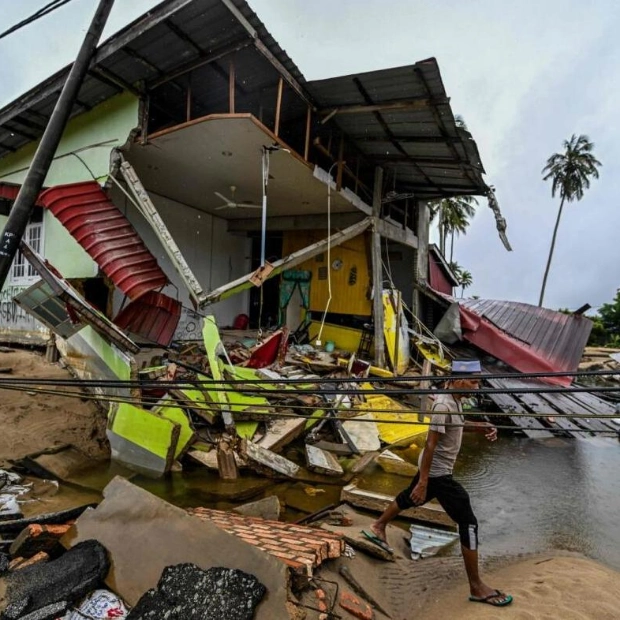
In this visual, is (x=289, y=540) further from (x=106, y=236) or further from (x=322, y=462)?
(x=106, y=236)

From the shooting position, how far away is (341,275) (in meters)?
13.6

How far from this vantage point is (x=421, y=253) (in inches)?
575

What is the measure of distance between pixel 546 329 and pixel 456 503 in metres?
11.4

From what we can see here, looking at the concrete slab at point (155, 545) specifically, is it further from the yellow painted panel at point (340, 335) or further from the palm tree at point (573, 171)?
the palm tree at point (573, 171)

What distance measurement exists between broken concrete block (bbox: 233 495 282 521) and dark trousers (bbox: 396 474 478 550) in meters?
1.46

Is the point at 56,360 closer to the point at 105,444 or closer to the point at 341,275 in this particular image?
the point at 105,444

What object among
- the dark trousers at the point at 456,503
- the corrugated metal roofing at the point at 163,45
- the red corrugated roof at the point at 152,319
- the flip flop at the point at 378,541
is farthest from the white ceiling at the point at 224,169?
the flip flop at the point at 378,541

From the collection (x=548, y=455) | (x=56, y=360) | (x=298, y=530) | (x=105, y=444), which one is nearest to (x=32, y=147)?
(x=56, y=360)

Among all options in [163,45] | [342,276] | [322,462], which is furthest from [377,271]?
[163,45]

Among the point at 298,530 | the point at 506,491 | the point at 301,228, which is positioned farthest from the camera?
the point at 301,228

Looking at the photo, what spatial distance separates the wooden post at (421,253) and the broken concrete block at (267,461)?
9254 mm

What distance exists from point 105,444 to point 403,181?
432 inches

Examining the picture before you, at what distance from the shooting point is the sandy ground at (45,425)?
20.2 feet

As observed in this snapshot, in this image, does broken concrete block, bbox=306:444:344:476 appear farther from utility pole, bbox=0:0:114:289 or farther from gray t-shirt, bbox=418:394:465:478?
utility pole, bbox=0:0:114:289
